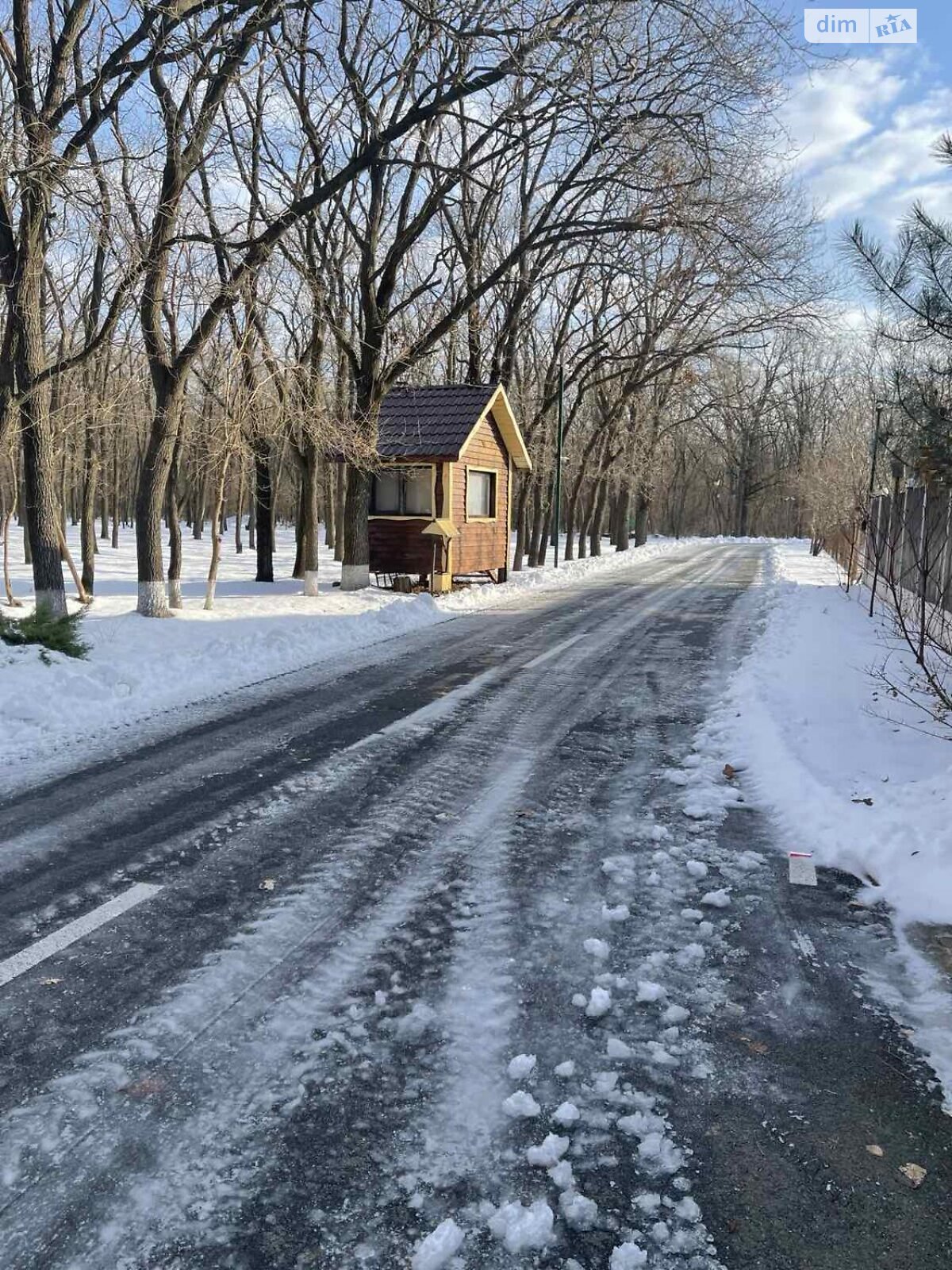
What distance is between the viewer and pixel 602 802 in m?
5.53

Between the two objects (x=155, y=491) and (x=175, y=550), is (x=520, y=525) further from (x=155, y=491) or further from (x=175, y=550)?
(x=155, y=491)

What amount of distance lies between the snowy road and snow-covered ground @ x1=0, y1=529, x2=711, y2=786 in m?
1.67

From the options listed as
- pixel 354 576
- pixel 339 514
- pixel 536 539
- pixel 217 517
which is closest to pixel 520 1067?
pixel 217 517

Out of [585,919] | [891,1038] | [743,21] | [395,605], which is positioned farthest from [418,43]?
[891,1038]

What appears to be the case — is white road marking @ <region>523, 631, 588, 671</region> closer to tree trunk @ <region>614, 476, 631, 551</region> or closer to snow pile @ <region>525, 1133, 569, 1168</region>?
snow pile @ <region>525, 1133, 569, 1168</region>

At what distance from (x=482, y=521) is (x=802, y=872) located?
17713 millimetres

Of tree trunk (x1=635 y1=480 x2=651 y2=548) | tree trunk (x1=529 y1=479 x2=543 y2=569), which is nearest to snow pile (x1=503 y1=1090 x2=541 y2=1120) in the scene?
tree trunk (x1=529 y1=479 x2=543 y2=569)

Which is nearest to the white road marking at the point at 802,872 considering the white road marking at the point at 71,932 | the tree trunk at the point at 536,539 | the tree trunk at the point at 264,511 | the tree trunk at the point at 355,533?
the white road marking at the point at 71,932

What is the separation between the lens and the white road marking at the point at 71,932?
3414 millimetres

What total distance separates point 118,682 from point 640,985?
6783mm

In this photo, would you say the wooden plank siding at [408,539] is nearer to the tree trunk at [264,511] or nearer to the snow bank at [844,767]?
the tree trunk at [264,511]

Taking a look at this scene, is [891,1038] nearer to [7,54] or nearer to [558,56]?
[558,56]

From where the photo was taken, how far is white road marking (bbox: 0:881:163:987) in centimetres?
341

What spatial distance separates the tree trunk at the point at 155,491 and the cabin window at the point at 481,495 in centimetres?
876
